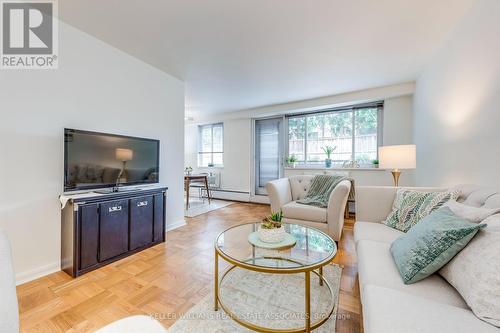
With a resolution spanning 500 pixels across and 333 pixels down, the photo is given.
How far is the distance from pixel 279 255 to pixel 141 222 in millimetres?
1636

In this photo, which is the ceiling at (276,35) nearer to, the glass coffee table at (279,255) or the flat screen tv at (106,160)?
the flat screen tv at (106,160)

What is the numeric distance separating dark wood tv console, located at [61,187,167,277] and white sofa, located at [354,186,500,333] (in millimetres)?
2193

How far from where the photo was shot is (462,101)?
1.91 meters

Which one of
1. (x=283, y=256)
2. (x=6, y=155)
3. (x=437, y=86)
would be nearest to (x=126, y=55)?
(x=6, y=155)

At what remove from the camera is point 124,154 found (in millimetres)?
2342

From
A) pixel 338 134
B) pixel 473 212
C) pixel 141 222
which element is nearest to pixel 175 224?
pixel 141 222

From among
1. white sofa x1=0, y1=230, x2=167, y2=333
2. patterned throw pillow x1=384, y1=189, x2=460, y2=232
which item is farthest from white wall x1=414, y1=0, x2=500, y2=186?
white sofa x1=0, y1=230, x2=167, y2=333

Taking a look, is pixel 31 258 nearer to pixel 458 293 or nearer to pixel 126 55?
pixel 126 55

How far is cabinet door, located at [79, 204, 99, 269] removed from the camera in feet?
6.11

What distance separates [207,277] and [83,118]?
2017mm

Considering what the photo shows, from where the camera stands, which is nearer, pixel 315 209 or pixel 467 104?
pixel 467 104

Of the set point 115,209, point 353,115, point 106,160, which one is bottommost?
point 115,209

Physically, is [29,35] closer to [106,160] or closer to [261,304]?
[106,160]

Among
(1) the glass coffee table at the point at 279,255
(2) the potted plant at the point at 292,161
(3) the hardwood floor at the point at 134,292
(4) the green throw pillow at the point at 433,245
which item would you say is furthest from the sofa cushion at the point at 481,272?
(2) the potted plant at the point at 292,161
